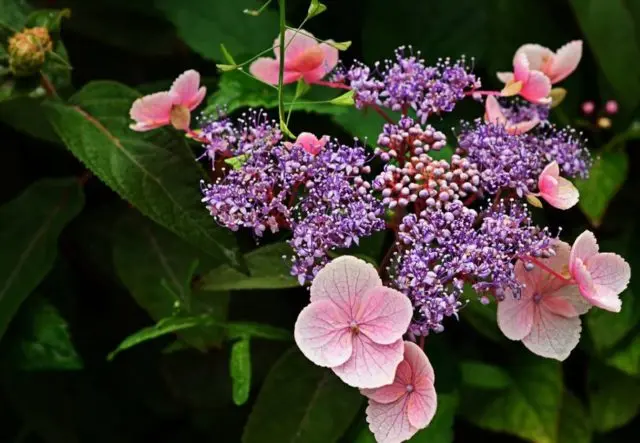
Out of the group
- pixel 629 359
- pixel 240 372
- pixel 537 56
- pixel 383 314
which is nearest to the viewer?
pixel 383 314

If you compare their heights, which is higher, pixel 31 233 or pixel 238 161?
pixel 238 161

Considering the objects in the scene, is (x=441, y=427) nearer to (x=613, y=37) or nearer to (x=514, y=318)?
(x=514, y=318)

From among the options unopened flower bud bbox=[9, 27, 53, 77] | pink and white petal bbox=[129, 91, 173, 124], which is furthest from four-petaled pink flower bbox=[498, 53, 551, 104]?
unopened flower bud bbox=[9, 27, 53, 77]

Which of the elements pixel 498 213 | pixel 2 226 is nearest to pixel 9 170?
pixel 2 226

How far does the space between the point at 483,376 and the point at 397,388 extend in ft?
1.19

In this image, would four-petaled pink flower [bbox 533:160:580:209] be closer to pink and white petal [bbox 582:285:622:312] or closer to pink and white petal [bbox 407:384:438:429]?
pink and white petal [bbox 582:285:622:312]

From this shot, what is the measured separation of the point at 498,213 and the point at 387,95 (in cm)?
16

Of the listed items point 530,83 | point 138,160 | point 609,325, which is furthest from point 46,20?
point 609,325

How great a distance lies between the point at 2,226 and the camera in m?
0.97

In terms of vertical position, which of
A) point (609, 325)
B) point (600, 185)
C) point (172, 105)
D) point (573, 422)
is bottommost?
point (573, 422)

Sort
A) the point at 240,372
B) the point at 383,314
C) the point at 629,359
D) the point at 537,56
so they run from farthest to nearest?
the point at 629,359 < the point at 537,56 < the point at 240,372 < the point at 383,314

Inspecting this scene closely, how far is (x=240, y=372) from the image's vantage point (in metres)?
0.74

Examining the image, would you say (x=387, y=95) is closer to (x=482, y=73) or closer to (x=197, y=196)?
(x=197, y=196)

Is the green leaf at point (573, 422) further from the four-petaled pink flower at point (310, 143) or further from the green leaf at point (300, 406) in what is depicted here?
the four-petaled pink flower at point (310, 143)
